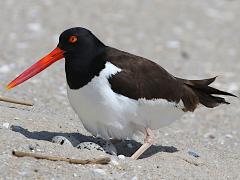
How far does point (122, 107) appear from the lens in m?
5.75

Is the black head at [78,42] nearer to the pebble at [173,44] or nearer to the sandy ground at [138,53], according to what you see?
the sandy ground at [138,53]

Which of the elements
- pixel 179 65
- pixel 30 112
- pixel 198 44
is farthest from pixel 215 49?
pixel 30 112

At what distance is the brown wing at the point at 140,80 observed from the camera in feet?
Answer: 18.9

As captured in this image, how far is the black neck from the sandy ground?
618mm

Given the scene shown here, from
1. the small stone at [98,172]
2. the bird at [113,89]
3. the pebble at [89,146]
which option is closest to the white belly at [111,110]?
the bird at [113,89]

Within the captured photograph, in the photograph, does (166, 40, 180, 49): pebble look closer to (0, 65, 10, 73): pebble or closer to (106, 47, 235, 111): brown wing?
(0, 65, 10, 73): pebble

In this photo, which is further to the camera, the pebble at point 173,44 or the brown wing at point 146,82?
the pebble at point 173,44

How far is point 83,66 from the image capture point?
5.85 m

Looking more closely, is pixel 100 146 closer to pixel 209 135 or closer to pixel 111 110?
pixel 111 110

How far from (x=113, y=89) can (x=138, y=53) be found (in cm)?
641

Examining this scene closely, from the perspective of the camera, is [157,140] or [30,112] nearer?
[30,112]

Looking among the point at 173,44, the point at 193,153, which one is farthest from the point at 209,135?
the point at 173,44

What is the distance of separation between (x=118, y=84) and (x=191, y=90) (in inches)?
45.2

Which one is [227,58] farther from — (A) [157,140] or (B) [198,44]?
(A) [157,140]
